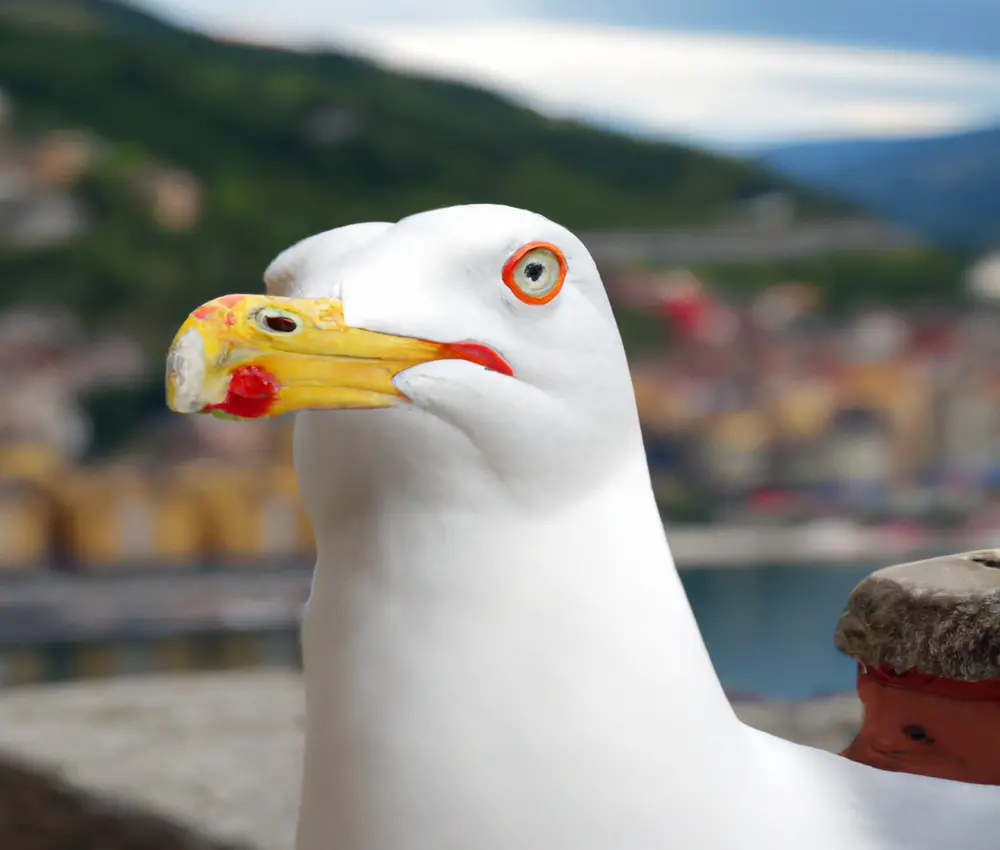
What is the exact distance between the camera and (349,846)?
969mm

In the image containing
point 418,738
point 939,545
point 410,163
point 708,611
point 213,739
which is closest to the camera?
point 418,738

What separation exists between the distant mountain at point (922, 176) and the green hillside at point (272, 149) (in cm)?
13

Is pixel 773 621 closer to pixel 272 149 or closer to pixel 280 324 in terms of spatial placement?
pixel 272 149

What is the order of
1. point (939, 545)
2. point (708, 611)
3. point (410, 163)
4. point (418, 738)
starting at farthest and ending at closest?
point (410, 163), point (939, 545), point (708, 611), point (418, 738)

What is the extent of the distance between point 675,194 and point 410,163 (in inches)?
43.1

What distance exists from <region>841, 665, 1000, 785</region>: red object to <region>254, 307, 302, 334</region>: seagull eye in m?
0.65

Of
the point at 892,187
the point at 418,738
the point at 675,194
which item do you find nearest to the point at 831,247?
the point at 892,187

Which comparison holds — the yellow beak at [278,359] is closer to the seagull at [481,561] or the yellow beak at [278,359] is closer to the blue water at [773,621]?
the seagull at [481,561]

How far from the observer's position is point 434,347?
35.5 inches

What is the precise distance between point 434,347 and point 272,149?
4.70 meters

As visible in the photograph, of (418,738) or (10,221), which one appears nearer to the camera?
(418,738)

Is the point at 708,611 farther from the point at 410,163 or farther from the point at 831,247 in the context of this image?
the point at 410,163

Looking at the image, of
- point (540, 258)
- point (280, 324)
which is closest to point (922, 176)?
point (540, 258)

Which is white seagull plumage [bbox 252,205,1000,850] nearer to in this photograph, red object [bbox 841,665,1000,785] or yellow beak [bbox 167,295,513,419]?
yellow beak [bbox 167,295,513,419]
